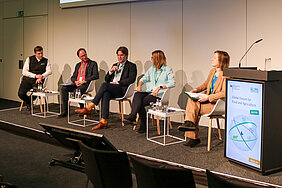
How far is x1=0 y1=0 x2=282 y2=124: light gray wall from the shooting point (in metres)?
5.05

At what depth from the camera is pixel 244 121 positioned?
3.43 meters

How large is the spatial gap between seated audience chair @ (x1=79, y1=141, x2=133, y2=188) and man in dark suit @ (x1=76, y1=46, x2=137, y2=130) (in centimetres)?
302

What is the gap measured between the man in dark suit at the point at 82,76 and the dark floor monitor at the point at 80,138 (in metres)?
3.00

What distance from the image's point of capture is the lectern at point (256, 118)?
321cm

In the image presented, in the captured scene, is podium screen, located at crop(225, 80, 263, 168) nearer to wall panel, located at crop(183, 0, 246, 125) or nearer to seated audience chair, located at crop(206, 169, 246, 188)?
seated audience chair, located at crop(206, 169, 246, 188)

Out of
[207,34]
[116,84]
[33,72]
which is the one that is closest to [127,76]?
[116,84]

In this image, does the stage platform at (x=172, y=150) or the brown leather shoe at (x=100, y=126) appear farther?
the brown leather shoe at (x=100, y=126)

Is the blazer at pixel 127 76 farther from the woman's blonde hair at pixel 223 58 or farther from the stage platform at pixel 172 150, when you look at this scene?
the woman's blonde hair at pixel 223 58

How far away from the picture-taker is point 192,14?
5.72 m

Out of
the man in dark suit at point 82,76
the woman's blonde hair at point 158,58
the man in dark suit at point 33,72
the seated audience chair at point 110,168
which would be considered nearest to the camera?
the seated audience chair at point 110,168

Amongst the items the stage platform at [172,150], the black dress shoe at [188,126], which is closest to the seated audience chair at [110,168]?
the stage platform at [172,150]

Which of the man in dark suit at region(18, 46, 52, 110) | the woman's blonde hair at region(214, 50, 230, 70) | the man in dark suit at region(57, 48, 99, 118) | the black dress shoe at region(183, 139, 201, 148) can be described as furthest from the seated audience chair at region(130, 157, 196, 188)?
the man in dark suit at region(18, 46, 52, 110)

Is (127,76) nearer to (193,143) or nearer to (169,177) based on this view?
(193,143)

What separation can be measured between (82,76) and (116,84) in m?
0.97
